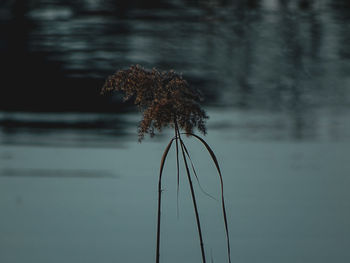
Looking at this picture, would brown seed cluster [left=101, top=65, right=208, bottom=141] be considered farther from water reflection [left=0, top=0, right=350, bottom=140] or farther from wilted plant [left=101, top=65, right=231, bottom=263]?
water reflection [left=0, top=0, right=350, bottom=140]

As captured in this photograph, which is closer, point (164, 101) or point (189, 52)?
point (164, 101)

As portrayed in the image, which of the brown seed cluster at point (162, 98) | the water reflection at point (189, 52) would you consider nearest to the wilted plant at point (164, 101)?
the brown seed cluster at point (162, 98)

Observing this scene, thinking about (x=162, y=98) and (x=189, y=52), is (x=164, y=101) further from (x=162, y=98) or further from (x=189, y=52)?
(x=189, y=52)

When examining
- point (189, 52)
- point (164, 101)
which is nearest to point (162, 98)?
point (164, 101)

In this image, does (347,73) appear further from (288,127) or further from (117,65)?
(117,65)

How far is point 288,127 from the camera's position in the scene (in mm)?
4656

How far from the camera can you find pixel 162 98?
1672 mm

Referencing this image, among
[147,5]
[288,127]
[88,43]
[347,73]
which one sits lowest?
[288,127]

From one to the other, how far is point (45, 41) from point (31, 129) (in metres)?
1.43

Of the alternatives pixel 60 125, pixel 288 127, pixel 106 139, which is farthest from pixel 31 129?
pixel 288 127

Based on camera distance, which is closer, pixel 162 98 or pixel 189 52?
pixel 162 98

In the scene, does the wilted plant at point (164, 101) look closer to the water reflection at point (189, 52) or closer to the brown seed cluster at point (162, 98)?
the brown seed cluster at point (162, 98)

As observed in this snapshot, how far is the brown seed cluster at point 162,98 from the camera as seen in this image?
64.9 inches

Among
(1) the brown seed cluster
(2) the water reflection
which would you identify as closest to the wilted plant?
(1) the brown seed cluster
